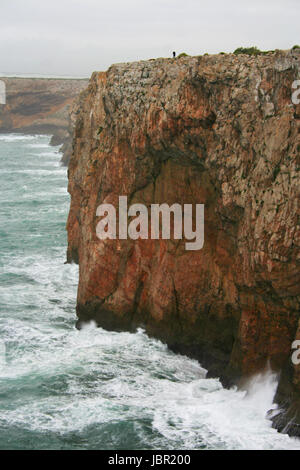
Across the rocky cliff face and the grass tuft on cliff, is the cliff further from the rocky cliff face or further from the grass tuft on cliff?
the grass tuft on cliff

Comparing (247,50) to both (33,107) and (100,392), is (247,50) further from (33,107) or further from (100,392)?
(33,107)

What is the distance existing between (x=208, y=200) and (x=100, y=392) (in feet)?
32.6

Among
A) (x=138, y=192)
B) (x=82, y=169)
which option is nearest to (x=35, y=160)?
(x=82, y=169)

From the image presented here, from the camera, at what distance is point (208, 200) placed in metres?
29.6

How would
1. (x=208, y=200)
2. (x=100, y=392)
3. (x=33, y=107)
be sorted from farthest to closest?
(x=33, y=107) → (x=208, y=200) → (x=100, y=392)

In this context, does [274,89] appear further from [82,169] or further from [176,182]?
[82,169]

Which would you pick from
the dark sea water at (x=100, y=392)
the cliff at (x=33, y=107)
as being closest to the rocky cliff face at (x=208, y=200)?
the dark sea water at (x=100, y=392)

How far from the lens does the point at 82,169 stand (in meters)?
39.7

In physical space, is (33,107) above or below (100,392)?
above

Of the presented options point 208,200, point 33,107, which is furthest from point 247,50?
point 33,107

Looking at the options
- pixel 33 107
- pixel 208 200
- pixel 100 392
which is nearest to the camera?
pixel 100 392

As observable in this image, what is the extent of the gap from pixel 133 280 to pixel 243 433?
38.6 feet

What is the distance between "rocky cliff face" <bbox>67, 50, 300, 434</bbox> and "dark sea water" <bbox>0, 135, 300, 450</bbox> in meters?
1.08

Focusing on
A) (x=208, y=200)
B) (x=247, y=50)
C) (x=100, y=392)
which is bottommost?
(x=100, y=392)
